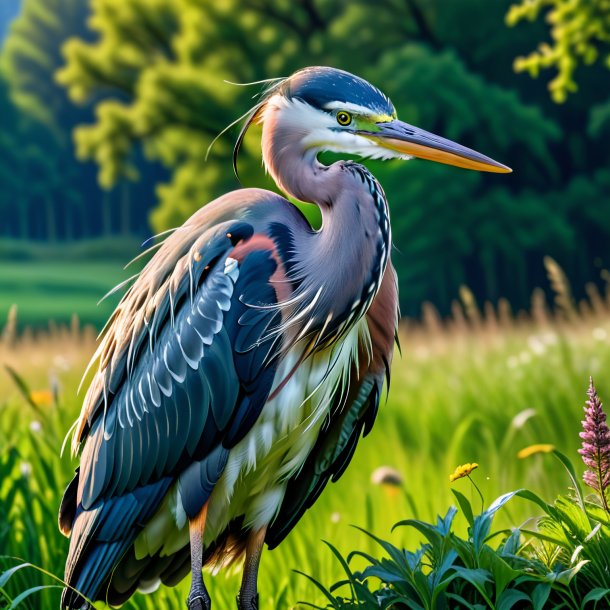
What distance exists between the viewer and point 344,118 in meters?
2.90

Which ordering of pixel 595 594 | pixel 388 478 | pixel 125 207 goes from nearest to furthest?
pixel 595 594 → pixel 388 478 → pixel 125 207

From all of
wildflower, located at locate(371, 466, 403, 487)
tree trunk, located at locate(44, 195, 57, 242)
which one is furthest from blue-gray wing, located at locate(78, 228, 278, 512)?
tree trunk, located at locate(44, 195, 57, 242)

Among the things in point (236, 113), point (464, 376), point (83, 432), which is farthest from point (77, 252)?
point (83, 432)

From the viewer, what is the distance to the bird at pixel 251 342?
112 inches

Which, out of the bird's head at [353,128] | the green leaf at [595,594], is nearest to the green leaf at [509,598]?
the green leaf at [595,594]

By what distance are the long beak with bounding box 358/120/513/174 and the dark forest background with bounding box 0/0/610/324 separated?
48.1 feet

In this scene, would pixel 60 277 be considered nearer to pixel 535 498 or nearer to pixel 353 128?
pixel 353 128

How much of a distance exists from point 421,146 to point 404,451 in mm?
3365

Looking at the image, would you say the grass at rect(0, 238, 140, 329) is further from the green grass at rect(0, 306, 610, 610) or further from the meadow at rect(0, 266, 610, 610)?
the meadow at rect(0, 266, 610, 610)

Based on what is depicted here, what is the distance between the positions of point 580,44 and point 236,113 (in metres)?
13.1

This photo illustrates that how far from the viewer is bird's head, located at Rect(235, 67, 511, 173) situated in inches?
113

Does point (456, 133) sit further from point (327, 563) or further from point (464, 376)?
point (327, 563)

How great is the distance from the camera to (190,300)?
9.48ft

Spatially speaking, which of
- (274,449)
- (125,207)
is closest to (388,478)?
(274,449)
